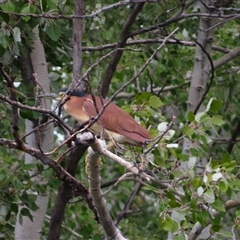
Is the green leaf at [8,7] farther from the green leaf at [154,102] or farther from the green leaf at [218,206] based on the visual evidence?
the green leaf at [218,206]

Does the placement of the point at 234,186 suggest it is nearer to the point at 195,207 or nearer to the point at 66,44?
the point at 195,207

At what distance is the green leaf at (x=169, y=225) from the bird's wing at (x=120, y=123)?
1.05 feet

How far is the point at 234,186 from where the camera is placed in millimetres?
2998

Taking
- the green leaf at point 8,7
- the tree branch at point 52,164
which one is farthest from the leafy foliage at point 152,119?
the tree branch at point 52,164

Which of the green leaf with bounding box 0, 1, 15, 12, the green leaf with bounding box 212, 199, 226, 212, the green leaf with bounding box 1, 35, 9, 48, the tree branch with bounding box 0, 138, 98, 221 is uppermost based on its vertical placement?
the green leaf with bounding box 0, 1, 15, 12

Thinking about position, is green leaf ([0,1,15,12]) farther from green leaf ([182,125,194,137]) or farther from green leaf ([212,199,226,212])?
green leaf ([212,199,226,212])

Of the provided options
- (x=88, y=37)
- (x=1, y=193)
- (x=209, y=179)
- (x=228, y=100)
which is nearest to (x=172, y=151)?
(x=209, y=179)

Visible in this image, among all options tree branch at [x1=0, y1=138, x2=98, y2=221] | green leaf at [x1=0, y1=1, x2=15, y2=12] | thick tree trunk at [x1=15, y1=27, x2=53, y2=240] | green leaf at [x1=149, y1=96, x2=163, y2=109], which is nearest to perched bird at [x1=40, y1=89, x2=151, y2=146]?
green leaf at [x1=149, y1=96, x2=163, y2=109]

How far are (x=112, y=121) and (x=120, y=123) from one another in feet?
0.21

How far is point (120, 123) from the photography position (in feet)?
10.1

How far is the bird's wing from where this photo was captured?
300 cm

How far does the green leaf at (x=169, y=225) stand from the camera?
9.41 feet

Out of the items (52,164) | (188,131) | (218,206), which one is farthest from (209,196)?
(52,164)

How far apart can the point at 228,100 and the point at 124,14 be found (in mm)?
1077
